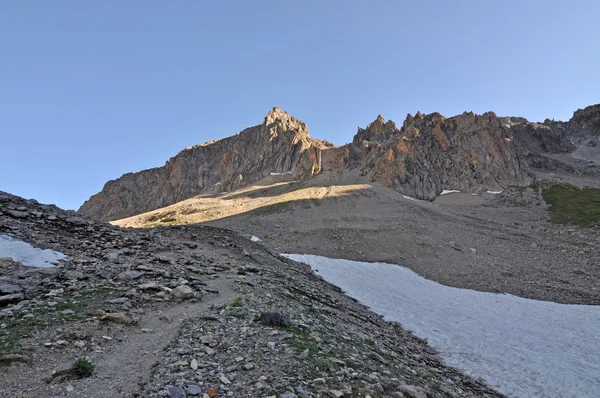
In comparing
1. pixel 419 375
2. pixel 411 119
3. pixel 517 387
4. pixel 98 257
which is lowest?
pixel 517 387

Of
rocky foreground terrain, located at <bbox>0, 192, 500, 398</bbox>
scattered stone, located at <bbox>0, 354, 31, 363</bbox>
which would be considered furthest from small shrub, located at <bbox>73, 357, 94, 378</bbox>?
scattered stone, located at <bbox>0, 354, 31, 363</bbox>

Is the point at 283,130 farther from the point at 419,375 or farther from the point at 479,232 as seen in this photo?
the point at 419,375

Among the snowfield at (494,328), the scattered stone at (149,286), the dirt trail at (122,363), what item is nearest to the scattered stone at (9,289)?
the scattered stone at (149,286)

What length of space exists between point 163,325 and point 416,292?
22077 millimetres

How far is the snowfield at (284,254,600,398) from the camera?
1348cm

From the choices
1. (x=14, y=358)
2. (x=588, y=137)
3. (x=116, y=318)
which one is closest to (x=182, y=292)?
(x=116, y=318)

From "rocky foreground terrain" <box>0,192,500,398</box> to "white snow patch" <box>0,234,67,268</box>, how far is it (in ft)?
1.20

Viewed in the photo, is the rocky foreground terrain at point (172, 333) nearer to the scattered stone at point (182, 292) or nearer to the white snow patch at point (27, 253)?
the scattered stone at point (182, 292)

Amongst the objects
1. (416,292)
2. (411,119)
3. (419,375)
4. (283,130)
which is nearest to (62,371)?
(419,375)

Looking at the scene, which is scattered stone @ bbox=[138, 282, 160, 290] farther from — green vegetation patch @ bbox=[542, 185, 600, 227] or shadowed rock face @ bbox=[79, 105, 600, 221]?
shadowed rock face @ bbox=[79, 105, 600, 221]

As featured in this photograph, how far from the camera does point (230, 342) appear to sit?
28.6 ft

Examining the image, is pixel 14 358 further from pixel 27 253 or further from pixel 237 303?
pixel 27 253

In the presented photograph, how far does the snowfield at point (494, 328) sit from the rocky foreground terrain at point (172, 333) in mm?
Answer: 1781

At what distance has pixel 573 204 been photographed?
91.0 metres
